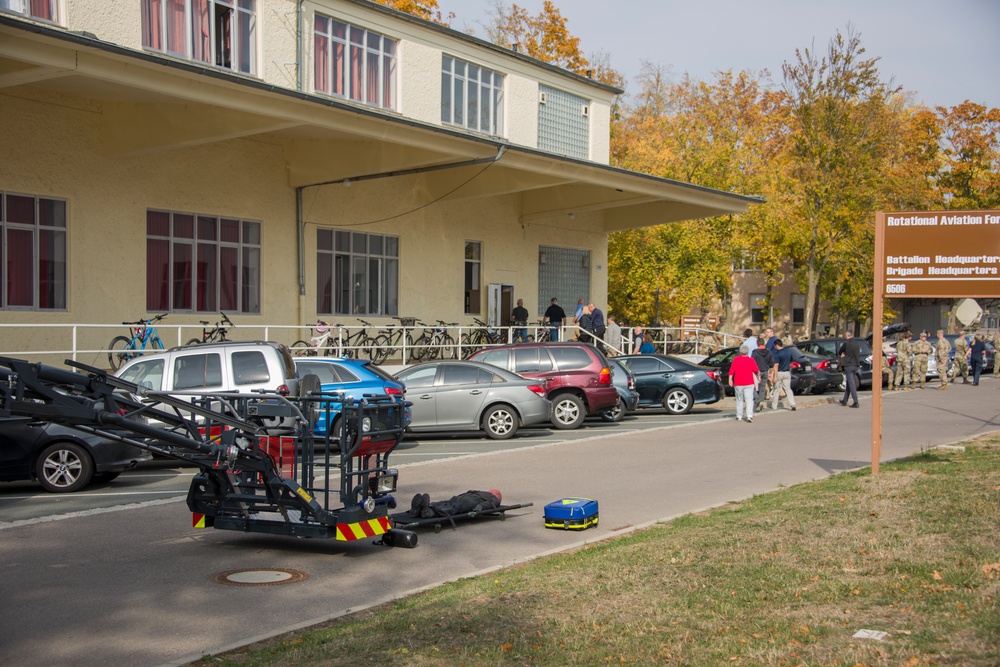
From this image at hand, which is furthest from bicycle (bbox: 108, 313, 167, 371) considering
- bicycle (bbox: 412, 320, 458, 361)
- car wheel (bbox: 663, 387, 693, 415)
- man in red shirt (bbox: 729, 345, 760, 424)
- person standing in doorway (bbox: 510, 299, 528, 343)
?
man in red shirt (bbox: 729, 345, 760, 424)

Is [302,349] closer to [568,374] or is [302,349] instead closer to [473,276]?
[568,374]

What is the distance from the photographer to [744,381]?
21.8 meters

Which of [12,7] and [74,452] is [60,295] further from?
[74,452]

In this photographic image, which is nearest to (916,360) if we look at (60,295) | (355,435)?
(60,295)

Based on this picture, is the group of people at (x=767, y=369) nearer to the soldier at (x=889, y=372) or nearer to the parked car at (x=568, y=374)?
the parked car at (x=568, y=374)

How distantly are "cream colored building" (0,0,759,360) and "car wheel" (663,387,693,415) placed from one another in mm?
7181

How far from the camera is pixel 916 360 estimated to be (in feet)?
110

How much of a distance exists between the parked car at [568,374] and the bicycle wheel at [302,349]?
15.2 feet

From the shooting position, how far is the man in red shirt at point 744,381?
2164cm

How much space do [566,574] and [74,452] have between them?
7.99 meters

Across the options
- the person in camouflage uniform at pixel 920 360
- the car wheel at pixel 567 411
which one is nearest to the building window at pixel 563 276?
the person in camouflage uniform at pixel 920 360

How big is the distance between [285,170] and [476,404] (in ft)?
31.6

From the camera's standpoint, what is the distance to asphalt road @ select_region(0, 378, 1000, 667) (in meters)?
7.20

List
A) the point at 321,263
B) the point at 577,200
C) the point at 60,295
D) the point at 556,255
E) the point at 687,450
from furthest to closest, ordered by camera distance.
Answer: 1. the point at 556,255
2. the point at 577,200
3. the point at 321,263
4. the point at 60,295
5. the point at 687,450
